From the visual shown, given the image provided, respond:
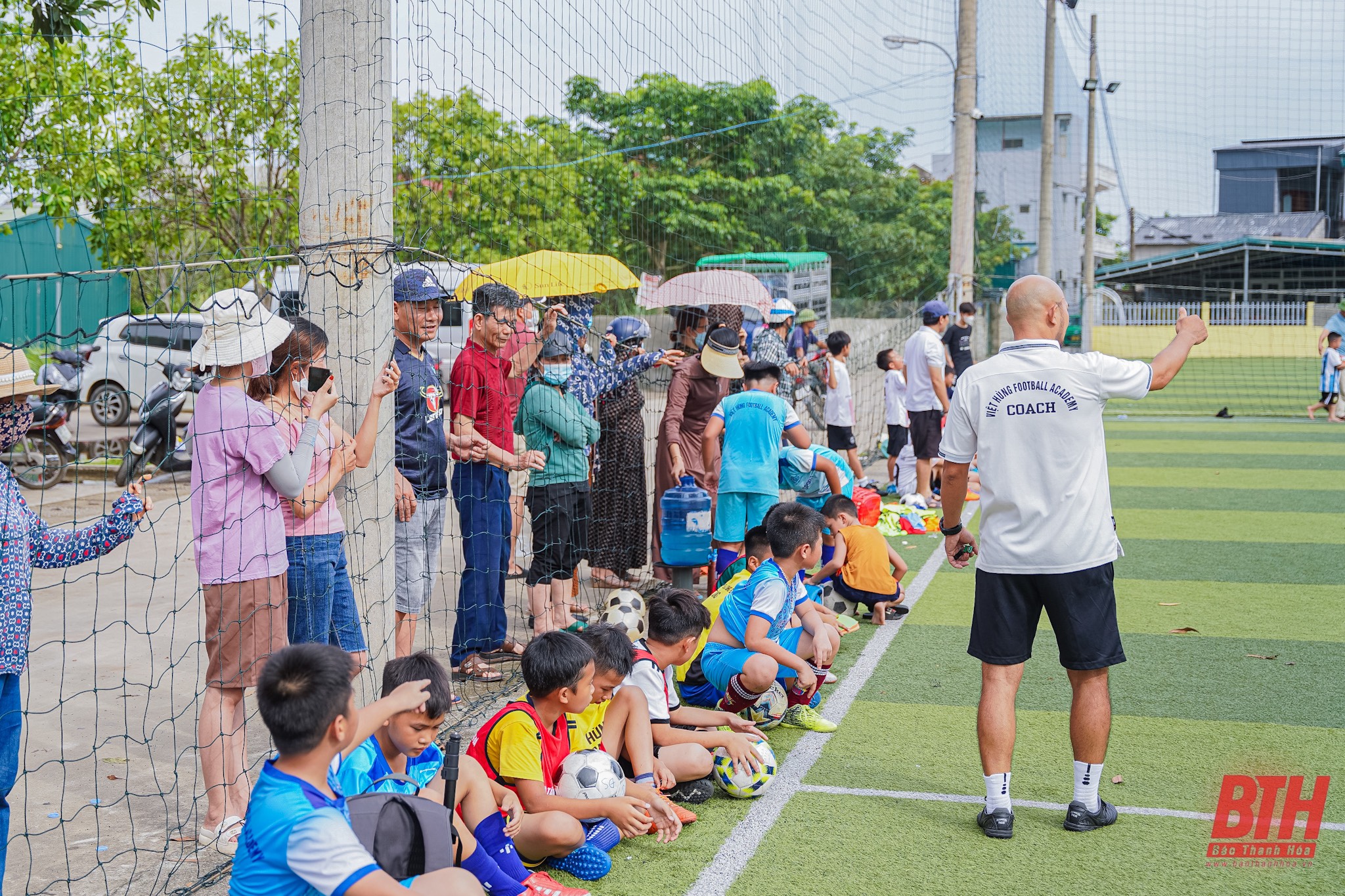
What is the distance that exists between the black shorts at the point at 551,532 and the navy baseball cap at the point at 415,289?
4.59ft

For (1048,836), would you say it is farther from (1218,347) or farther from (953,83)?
(1218,347)

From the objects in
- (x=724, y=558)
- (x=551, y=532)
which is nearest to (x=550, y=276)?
(x=551, y=532)

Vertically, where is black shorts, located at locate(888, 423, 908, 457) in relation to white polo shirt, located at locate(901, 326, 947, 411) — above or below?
below

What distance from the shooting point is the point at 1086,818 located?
4.10 m

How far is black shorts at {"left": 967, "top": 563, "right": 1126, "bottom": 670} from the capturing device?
3984 millimetres

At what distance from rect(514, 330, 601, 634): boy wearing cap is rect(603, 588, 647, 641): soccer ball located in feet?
1.54

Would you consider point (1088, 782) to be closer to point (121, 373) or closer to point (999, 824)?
point (999, 824)

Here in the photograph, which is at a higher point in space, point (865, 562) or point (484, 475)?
point (484, 475)

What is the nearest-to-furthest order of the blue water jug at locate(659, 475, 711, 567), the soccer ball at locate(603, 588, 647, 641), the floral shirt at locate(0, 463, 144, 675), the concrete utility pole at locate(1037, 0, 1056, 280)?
the floral shirt at locate(0, 463, 144, 675) → the soccer ball at locate(603, 588, 647, 641) → the blue water jug at locate(659, 475, 711, 567) → the concrete utility pole at locate(1037, 0, 1056, 280)

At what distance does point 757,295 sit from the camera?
10.5 metres

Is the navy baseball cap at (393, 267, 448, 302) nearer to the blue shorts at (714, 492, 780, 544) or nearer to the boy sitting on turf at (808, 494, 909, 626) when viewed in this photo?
the blue shorts at (714, 492, 780, 544)

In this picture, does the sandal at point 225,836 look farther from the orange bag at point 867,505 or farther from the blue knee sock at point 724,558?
the orange bag at point 867,505

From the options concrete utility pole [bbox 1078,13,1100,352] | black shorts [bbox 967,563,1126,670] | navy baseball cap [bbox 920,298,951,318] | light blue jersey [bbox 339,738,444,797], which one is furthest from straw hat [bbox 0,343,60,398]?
concrete utility pole [bbox 1078,13,1100,352]

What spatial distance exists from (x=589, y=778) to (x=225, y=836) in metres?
1.23
